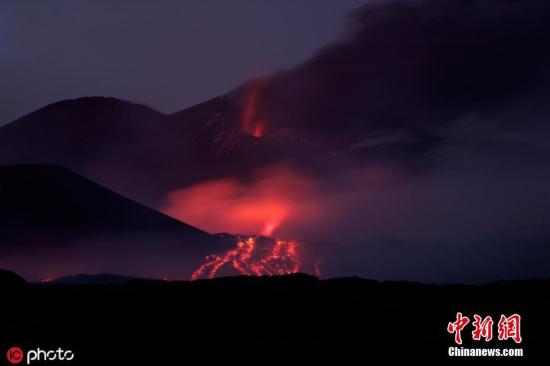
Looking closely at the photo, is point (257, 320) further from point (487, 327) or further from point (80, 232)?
point (80, 232)

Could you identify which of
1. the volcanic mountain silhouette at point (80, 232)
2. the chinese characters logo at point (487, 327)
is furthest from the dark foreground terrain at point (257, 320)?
the volcanic mountain silhouette at point (80, 232)

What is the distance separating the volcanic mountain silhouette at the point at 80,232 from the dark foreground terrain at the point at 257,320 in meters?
104

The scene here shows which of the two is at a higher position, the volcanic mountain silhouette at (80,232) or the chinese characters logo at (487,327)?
the volcanic mountain silhouette at (80,232)

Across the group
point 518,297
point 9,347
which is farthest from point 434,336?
point 9,347

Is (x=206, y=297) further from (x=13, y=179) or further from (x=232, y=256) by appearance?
(x=232, y=256)

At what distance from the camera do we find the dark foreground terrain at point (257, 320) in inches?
990

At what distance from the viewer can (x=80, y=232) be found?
163 metres

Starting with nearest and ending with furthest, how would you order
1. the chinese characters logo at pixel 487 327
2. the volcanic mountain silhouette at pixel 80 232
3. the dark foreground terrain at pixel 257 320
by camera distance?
the dark foreground terrain at pixel 257 320 → the chinese characters logo at pixel 487 327 → the volcanic mountain silhouette at pixel 80 232

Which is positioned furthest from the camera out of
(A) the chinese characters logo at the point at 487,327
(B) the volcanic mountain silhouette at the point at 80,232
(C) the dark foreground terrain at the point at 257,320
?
(B) the volcanic mountain silhouette at the point at 80,232

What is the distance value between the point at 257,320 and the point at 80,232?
136m

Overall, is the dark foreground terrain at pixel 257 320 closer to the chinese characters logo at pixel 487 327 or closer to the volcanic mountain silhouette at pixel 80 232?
the chinese characters logo at pixel 487 327

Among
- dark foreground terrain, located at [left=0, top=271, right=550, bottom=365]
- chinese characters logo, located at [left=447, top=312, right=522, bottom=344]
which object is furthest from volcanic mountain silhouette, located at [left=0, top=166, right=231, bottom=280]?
chinese characters logo, located at [left=447, top=312, right=522, bottom=344]

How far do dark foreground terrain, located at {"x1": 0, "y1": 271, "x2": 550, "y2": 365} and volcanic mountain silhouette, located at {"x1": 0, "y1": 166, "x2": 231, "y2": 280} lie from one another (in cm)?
10422

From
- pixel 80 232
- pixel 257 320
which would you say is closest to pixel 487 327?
pixel 257 320
